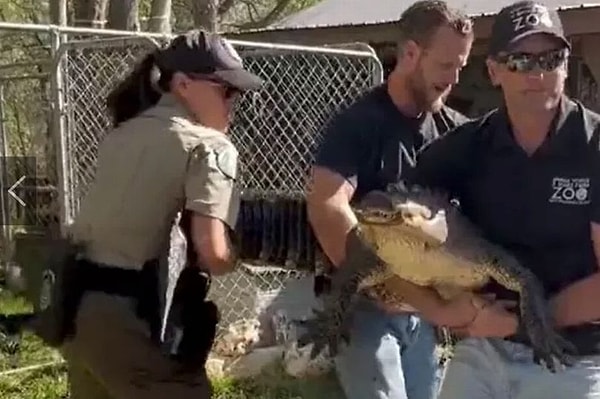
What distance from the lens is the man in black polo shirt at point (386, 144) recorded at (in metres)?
3.52

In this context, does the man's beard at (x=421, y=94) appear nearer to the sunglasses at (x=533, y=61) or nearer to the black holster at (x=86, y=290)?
the sunglasses at (x=533, y=61)

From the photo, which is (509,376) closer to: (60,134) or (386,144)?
(386,144)

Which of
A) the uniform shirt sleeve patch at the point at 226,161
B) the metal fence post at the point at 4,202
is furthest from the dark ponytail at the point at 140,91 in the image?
the metal fence post at the point at 4,202

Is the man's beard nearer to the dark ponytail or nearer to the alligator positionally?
the alligator

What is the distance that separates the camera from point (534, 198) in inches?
120

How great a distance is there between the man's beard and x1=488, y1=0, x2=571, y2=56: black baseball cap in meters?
0.53

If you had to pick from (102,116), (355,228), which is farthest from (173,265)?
(102,116)

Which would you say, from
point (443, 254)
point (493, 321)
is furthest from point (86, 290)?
point (493, 321)

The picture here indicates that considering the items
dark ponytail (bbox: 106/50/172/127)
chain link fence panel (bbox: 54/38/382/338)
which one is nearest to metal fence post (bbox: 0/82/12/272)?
chain link fence panel (bbox: 54/38/382/338)

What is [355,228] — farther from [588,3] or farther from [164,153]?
[588,3]

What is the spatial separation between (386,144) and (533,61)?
0.73m

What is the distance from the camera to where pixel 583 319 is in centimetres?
302

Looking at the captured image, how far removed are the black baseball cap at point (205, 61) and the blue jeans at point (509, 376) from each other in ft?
3.37

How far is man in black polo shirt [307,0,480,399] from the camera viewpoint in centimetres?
352
